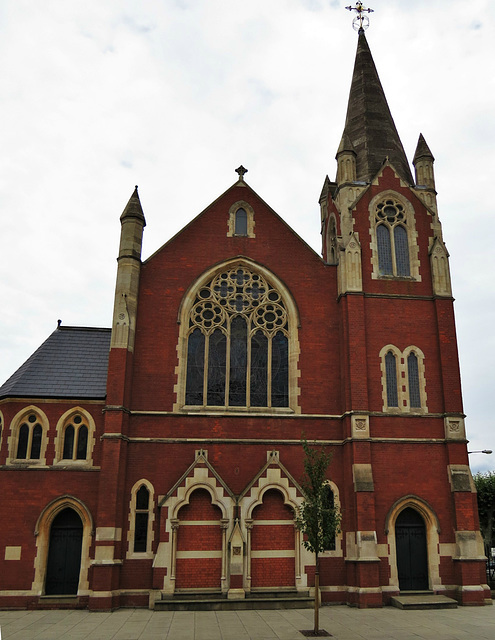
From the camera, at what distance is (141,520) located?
784 inches

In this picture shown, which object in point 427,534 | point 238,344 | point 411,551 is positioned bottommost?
point 411,551

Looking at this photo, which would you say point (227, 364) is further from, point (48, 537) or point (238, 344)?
point (48, 537)

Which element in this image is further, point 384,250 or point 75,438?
point 384,250

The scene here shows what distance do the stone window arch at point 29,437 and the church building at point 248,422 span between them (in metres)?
0.07

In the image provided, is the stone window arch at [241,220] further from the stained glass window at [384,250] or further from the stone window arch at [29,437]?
the stone window arch at [29,437]

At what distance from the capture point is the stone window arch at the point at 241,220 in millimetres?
24053

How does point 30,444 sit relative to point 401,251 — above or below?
below

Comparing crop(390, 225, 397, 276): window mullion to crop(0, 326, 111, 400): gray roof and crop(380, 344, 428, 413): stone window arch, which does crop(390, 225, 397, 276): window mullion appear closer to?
crop(380, 344, 428, 413): stone window arch

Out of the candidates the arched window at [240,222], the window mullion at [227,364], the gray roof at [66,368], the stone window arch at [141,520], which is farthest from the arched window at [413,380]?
the gray roof at [66,368]

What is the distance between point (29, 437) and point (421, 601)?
1464 centimetres

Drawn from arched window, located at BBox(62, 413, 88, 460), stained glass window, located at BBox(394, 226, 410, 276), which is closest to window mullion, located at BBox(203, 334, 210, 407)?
arched window, located at BBox(62, 413, 88, 460)

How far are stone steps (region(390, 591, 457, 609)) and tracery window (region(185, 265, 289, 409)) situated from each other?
Result: 766cm

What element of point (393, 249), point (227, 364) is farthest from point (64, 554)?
point (393, 249)

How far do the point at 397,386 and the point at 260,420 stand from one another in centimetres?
549
